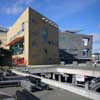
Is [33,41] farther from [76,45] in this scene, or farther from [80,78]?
[76,45]

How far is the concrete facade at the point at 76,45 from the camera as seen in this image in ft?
252

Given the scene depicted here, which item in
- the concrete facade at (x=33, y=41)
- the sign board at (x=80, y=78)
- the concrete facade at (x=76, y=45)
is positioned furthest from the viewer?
the concrete facade at (x=76, y=45)

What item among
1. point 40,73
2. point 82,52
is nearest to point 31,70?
point 40,73

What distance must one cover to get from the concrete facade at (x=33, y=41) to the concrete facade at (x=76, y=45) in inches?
969

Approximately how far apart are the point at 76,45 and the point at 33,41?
44276mm

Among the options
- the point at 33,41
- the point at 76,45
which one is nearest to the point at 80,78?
the point at 33,41

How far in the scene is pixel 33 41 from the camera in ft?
140

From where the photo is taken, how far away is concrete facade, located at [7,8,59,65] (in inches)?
1629

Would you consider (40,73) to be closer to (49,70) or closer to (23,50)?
(49,70)

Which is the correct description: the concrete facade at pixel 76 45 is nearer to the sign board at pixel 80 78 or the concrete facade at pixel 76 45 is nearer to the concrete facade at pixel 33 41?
the concrete facade at pixel 33 41

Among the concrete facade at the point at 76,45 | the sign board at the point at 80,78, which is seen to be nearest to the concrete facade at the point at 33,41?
the sign board at the point at 80,78

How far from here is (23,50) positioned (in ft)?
142

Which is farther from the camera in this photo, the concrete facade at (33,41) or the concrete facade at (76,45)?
the concrete facade at (76,45)

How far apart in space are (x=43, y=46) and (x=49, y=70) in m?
19.9
